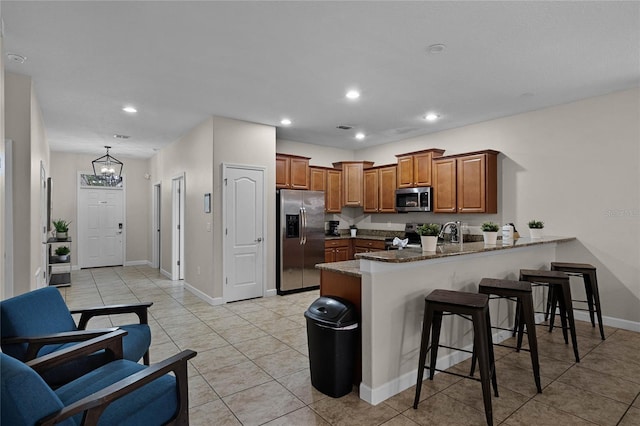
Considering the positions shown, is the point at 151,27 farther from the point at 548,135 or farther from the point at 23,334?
the point at 548,135

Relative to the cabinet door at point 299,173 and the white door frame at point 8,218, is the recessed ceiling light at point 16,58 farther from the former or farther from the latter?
the cabinet door at point 299,173

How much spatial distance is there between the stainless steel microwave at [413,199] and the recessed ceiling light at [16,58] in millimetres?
5190

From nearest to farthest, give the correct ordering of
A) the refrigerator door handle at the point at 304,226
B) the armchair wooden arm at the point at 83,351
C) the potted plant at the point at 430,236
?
the armchair wooden arm at the point at 83,351 → the potted plant at the point at 430,236 → the refrigerator door handle at the point at 304,226

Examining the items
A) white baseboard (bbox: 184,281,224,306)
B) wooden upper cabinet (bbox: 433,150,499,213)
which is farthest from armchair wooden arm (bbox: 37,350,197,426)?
wooden upper cabinet (bbox: 433,150,499,213)

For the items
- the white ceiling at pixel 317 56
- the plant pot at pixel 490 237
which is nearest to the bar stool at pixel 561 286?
the plant pot at pixel 490 237

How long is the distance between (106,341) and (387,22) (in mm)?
2819

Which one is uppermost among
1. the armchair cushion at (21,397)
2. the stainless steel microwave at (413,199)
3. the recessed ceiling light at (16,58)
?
the recessed ceiling light at (16,58)

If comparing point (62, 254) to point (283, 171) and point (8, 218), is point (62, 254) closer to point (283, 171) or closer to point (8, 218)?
point (8, 218)

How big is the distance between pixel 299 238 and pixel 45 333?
3.89 m

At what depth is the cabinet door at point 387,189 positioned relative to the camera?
20.9ft

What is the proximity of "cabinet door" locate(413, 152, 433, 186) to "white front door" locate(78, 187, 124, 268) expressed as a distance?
23.8 ft

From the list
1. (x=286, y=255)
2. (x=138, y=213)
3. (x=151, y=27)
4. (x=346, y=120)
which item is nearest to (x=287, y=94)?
(x=346, y=120)

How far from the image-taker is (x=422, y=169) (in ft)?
19.0

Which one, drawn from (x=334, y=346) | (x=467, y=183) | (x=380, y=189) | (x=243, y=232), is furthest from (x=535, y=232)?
(x=243, y=232)
